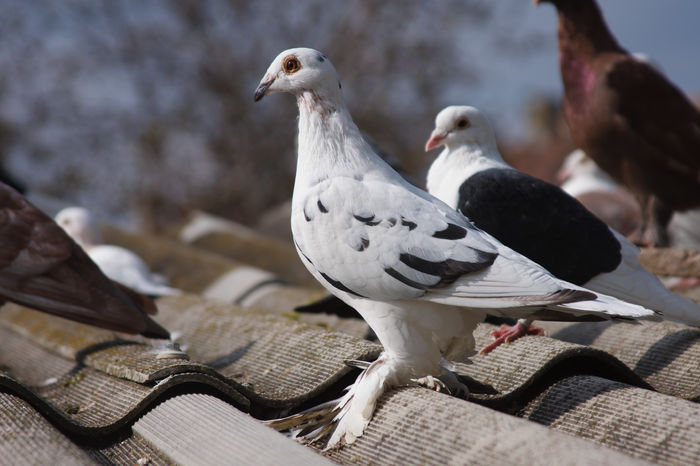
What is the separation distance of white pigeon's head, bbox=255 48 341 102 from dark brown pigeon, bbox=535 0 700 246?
2.27 m

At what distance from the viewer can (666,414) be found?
1.63 metres

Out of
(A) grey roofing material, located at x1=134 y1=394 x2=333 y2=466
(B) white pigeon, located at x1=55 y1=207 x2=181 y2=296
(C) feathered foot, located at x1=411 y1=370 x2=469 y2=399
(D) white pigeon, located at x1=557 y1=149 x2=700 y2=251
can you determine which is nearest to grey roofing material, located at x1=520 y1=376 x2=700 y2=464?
(C) feathered foot, located at x1=411 y1=370 x2=469 y2=399

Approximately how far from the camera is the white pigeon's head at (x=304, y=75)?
2.09m

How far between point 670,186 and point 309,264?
2830 millimetres

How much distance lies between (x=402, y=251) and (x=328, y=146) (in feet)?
1.41

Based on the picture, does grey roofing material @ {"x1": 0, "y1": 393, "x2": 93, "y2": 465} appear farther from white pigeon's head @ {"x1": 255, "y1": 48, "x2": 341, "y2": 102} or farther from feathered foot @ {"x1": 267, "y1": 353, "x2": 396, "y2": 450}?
white pigeon's head @ {"x1": 255, "y1": 48, "x2": 341, "y2": 102}

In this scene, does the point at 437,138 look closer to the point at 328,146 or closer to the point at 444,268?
the point at 328,146

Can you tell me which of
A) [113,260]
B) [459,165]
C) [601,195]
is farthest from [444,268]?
[601,195]

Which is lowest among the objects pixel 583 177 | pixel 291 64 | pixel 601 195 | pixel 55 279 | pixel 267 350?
pixel 267 350

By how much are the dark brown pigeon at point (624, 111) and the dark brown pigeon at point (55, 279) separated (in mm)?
2596

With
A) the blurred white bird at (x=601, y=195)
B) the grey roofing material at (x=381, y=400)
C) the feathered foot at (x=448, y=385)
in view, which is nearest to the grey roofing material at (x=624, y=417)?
the grey roofing material at (x=381, y=400)

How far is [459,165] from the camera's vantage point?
296 centimetres

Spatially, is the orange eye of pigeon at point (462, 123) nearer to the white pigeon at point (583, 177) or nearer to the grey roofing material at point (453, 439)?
the grey roofing material at point (453, 439)

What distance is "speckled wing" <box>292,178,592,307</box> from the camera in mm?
1776
